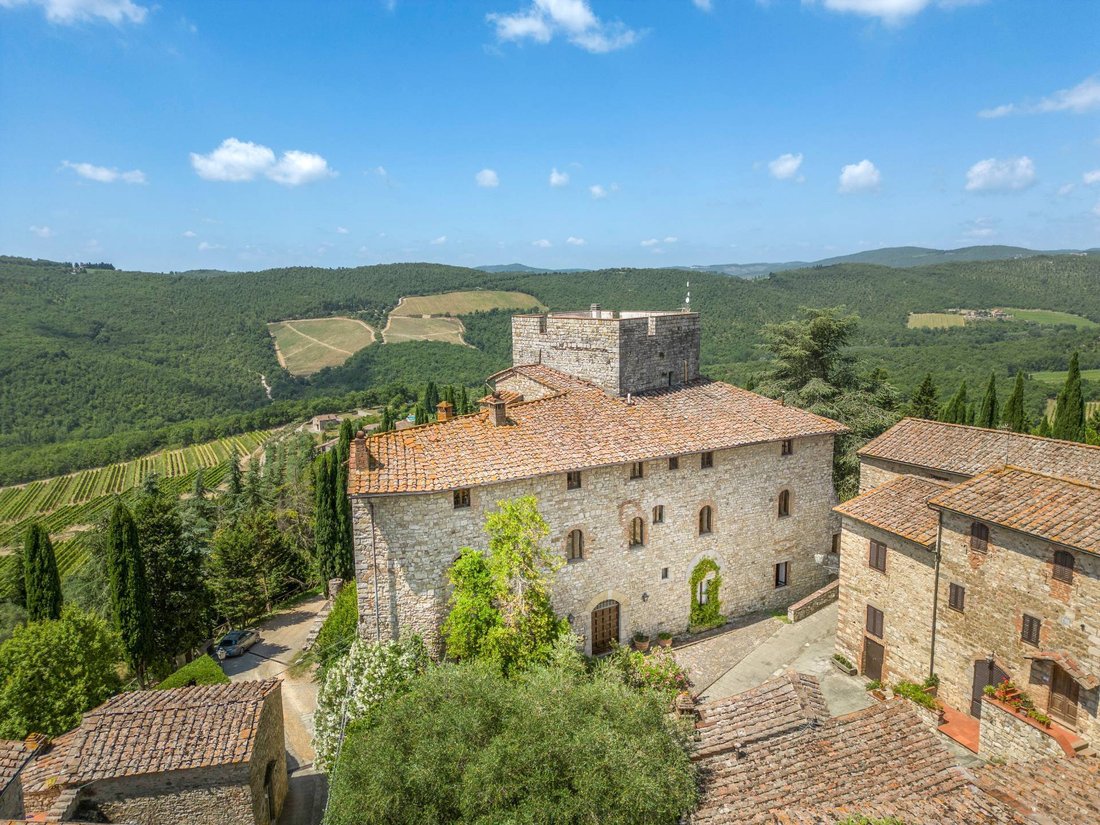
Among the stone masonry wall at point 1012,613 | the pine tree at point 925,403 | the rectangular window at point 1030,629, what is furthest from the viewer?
the pine tree at point 925,403

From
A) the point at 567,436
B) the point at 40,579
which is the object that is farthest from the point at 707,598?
the point at 40,579

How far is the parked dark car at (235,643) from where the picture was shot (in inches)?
1053

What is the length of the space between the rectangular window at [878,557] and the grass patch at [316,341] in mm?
123180

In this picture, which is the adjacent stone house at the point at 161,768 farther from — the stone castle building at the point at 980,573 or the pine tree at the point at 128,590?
the stone castle building at the point at 980,573

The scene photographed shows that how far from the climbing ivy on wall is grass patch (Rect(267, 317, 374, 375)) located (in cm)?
11903

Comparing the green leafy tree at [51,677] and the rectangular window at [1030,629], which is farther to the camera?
the green leafy tree at [51,677]

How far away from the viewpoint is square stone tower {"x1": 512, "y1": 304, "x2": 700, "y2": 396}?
874 inches

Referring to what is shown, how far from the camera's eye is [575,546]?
18500mm

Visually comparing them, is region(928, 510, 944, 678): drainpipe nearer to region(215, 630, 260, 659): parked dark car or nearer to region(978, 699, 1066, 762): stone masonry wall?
region(978, 699, 1066, 762): stone masonry wall

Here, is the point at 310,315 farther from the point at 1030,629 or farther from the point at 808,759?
the point at 808,759

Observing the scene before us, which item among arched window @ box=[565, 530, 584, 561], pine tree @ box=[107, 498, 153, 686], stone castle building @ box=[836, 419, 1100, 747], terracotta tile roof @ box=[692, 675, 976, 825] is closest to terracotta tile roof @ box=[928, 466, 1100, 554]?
stone castle building @ box=[836, 419, 1100, 747]

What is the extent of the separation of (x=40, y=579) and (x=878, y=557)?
99.5 ft

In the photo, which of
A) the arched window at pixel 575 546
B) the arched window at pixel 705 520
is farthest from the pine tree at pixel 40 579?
the arched window at pixel 705 520

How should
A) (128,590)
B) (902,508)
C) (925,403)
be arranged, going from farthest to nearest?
(925,403)
(128,590)
(902,508)
